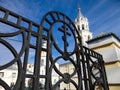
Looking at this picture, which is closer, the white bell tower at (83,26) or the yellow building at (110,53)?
the yellow building at (110,53)

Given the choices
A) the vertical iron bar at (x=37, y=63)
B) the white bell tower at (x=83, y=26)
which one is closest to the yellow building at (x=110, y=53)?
the vertical iron bar at (x=37, y=63)

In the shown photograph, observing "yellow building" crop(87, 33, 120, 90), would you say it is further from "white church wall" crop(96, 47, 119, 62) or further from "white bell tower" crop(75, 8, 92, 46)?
"white bell tower" crop(75, 8, 92, 46)

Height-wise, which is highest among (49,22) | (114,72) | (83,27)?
(83,27)

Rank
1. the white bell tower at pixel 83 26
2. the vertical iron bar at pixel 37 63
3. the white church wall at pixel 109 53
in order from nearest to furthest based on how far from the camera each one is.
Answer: the vertical iron bar at pixel 37 63
the white church wall at pixel 109 53
the white bell tower at pixel 83 26

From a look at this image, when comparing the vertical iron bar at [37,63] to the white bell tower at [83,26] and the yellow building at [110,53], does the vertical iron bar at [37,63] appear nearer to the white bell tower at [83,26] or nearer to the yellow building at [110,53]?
the yellow building at [110,53]

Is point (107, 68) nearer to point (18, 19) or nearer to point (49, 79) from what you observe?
point (49, 79)

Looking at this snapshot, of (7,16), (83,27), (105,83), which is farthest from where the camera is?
(83,27)

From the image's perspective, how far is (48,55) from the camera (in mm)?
2076

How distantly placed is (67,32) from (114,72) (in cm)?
202

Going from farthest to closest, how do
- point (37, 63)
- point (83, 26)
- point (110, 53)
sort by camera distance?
1. point (83, 26)
2. point (110, 53)
3. point (37, 63)

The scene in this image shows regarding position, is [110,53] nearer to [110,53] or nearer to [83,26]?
[110,53]

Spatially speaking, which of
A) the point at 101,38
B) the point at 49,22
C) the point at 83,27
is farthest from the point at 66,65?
the point at 49,22

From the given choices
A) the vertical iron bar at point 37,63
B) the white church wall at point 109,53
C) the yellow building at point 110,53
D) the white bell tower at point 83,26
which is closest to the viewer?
the vertical iron bar at point 37,63

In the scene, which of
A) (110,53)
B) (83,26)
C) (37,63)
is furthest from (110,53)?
(83,26)
